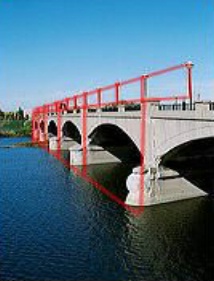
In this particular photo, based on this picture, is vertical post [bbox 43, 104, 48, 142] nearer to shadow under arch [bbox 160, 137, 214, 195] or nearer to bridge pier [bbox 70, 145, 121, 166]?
bridge pier [bbox 70, 145, 121, 166]

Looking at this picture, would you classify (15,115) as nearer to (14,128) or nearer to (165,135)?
(14,128)

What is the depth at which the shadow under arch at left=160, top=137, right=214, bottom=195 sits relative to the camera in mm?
34000

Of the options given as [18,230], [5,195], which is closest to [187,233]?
[18,230]

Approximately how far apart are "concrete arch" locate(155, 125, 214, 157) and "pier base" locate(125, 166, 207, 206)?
223 centimetres

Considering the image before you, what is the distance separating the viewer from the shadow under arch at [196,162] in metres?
34.0

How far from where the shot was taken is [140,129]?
118 feet

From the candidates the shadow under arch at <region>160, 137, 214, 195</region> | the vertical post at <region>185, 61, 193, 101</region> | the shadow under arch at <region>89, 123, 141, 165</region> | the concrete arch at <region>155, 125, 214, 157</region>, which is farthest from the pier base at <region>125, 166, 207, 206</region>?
the shadow under arch at <region>89, 123, 141, 165</region>

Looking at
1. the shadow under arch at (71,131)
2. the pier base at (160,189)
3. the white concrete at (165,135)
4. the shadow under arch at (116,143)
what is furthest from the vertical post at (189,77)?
the shadow under arch at (71,131)

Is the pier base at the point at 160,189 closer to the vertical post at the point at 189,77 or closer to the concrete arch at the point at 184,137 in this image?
the concrete arch at the point at 184,137

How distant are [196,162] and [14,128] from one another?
11514 cm

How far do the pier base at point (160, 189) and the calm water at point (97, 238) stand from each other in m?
0.89

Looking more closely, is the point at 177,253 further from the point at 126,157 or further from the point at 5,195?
the point at 126,157

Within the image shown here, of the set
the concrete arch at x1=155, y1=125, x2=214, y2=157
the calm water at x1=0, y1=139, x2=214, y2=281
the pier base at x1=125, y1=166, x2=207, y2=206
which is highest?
the concrete arch at x1=155, y1=125, x2=214, y2=157

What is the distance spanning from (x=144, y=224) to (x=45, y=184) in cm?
1891
